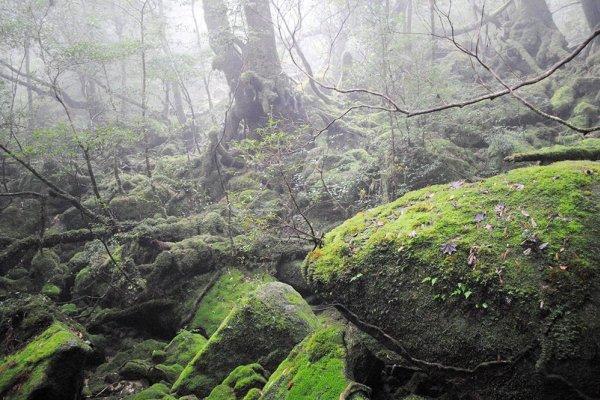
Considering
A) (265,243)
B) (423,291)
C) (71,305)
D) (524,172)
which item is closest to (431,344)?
(423,291)

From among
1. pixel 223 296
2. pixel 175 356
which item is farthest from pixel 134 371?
pixel 223 296

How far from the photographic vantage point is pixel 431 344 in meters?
3.57

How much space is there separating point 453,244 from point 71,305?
→ 8525 millimetres

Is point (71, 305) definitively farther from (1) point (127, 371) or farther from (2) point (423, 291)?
(2) point (423, 291)

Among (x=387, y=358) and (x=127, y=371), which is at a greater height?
(x=387, y=358)

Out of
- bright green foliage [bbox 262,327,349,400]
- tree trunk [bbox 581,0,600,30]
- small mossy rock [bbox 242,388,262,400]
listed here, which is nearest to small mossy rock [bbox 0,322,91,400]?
small mossy rock [bbox 242,388,262,400]

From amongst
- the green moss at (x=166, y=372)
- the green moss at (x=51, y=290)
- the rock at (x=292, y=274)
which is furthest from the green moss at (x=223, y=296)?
the green moss at (x=51, y=290)

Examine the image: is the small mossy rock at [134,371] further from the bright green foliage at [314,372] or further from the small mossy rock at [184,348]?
the bright green foliage at [314,372]

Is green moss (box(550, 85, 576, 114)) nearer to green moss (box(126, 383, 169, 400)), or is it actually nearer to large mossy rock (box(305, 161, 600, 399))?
large mossy rock (box(305, 161, 600, 399))

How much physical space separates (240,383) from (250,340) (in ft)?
2.70

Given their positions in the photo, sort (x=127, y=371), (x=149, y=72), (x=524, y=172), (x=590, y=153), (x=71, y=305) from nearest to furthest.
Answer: (x=524, y=172) < (x=590, y=153) < (x=127, y=371) < (x=71, y=305) < (x=149, y=72)

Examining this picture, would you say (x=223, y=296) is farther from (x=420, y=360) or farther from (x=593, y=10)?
(x=593, y=10)

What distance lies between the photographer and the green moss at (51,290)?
8805 mm

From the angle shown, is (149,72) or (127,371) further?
(149,72)
